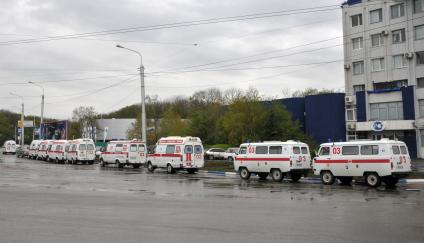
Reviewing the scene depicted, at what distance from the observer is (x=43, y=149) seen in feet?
202

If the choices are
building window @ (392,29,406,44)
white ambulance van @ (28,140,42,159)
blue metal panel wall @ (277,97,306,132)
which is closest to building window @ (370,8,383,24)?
building window @ (392,29,406,44)

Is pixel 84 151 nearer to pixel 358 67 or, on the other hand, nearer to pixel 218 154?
pixel 218 154

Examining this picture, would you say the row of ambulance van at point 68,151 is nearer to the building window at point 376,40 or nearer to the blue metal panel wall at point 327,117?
the blue metal panel wall at point 327,117

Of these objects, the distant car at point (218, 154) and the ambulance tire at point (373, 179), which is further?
the distant car at point (218, 154)

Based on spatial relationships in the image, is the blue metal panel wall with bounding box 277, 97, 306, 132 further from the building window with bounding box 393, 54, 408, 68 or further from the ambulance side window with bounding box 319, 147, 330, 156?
the ambulance side window with bounding box 319, 147, 330, 156

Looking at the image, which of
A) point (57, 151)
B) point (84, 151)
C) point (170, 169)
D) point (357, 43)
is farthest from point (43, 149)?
point (357, 43)

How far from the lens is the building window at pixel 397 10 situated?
56188mm

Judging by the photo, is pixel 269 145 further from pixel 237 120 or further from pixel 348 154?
pixel 237 120

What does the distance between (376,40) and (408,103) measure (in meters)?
10.1

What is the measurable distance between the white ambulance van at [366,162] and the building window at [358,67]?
3772cm

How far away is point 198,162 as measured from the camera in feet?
112

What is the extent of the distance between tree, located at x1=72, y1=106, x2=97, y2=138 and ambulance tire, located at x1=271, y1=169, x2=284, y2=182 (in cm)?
7885

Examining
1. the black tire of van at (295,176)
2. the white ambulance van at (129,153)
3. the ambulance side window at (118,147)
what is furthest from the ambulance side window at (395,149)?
the ambulance side window at (118,147)

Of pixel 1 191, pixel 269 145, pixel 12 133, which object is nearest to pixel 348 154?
pixel 269 145
